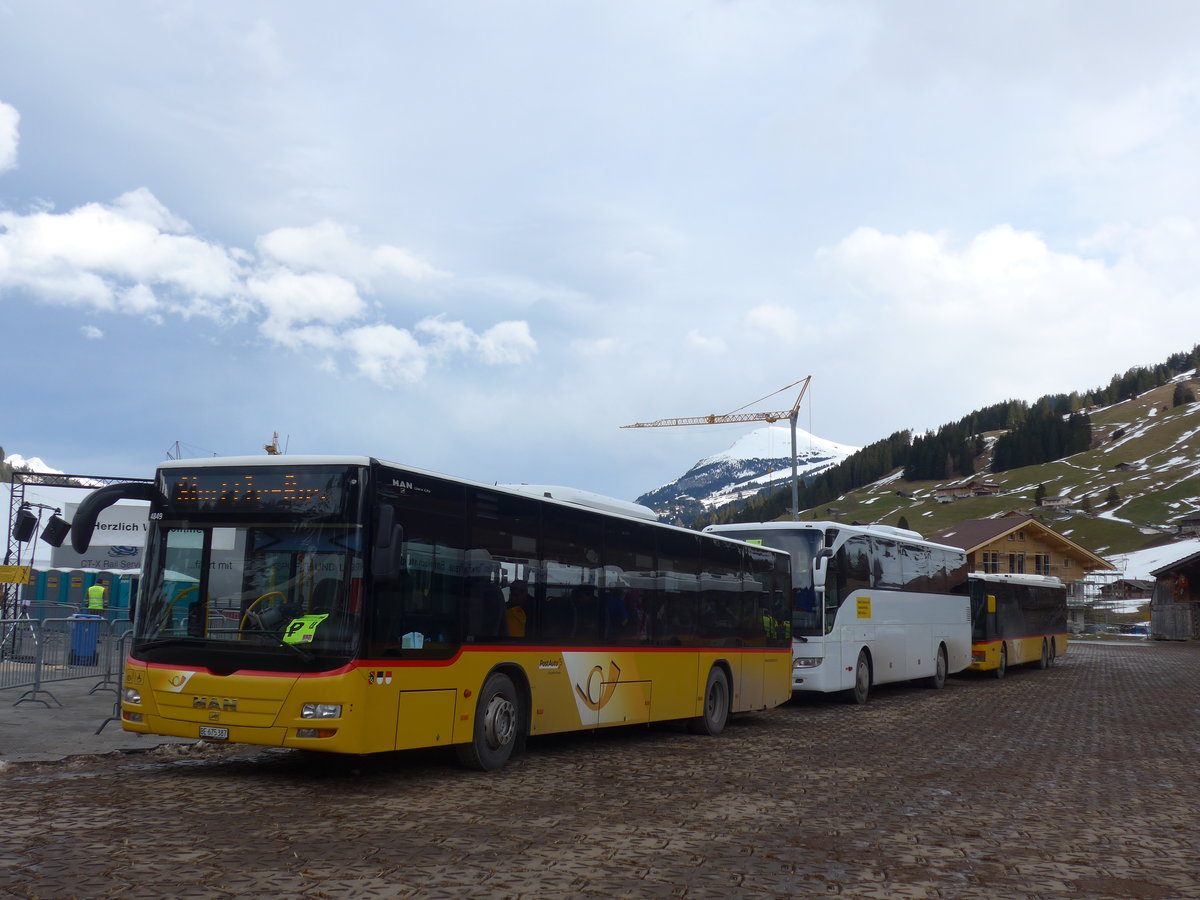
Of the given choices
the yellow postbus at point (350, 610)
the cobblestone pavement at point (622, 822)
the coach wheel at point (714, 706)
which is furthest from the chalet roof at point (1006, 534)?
the yellow postbus at point (350, 610)

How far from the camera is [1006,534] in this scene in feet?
300

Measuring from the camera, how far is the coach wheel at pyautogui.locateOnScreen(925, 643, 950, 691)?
25953mm

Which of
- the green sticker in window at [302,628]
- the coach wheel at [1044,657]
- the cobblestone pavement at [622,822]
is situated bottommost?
the cobblestone pavement at [622,822]

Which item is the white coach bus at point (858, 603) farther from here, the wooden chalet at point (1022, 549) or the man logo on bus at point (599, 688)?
the wooden chalet at point (1022, 549)

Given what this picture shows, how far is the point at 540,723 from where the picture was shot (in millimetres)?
11602

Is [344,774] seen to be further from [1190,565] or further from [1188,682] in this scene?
[1190,565]

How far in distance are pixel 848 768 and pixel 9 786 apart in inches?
319

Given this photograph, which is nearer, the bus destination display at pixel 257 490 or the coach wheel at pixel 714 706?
the bus destination display at pixel 257 490

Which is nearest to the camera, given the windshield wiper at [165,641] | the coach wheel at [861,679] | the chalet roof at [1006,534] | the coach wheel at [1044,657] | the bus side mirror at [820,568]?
the windshield wiper at [165,641]

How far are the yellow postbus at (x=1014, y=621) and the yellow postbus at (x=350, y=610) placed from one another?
68.6ft

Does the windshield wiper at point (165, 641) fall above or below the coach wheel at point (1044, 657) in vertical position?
above

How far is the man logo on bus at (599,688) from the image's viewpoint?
1241 centimetres

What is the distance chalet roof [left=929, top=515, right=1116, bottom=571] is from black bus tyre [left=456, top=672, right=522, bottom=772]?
8291 centimetres

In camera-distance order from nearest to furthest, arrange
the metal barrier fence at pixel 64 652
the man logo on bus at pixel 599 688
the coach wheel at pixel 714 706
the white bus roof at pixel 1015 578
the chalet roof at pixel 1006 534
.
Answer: the man logo on bus at pixel 599 688, the coach wheel at pixel 714 706, the metal barrier fence at pixel 64 652, the white bus roof at pixel 1015 578, the chalet roof at pixel 1006 534
